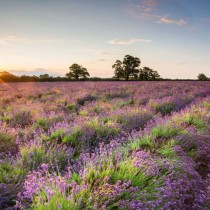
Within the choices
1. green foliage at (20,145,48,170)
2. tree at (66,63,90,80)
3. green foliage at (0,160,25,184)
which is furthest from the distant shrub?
tree at (66,63,90,80)

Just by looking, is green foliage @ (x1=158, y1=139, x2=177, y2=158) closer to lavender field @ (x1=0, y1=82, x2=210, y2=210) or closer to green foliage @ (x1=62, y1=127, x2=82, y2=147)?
lavender field @ (x1=0, y1=82, x2=210, y2=210)

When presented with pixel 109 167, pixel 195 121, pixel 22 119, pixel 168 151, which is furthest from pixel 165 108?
pixel 109 167

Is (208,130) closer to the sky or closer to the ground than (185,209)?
closer to the sky

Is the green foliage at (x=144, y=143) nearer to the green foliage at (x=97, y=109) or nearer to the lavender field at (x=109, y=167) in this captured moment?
the lavender field at (x=109, y=167)

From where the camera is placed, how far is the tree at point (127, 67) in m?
72.6

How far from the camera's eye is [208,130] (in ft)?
21.0

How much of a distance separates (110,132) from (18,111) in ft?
12.3

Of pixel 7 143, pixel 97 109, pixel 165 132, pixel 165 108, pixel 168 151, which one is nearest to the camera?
pixel 168 151

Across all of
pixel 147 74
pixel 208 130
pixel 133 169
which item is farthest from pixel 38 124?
pixel 147 74

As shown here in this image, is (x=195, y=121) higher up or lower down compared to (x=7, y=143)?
higher up

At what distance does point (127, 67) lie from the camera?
73188 mm

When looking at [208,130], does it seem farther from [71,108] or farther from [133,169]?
[71,108]

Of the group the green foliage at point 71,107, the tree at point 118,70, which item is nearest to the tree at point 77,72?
the tree at point 118,70

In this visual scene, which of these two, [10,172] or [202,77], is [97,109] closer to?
[10,172]
